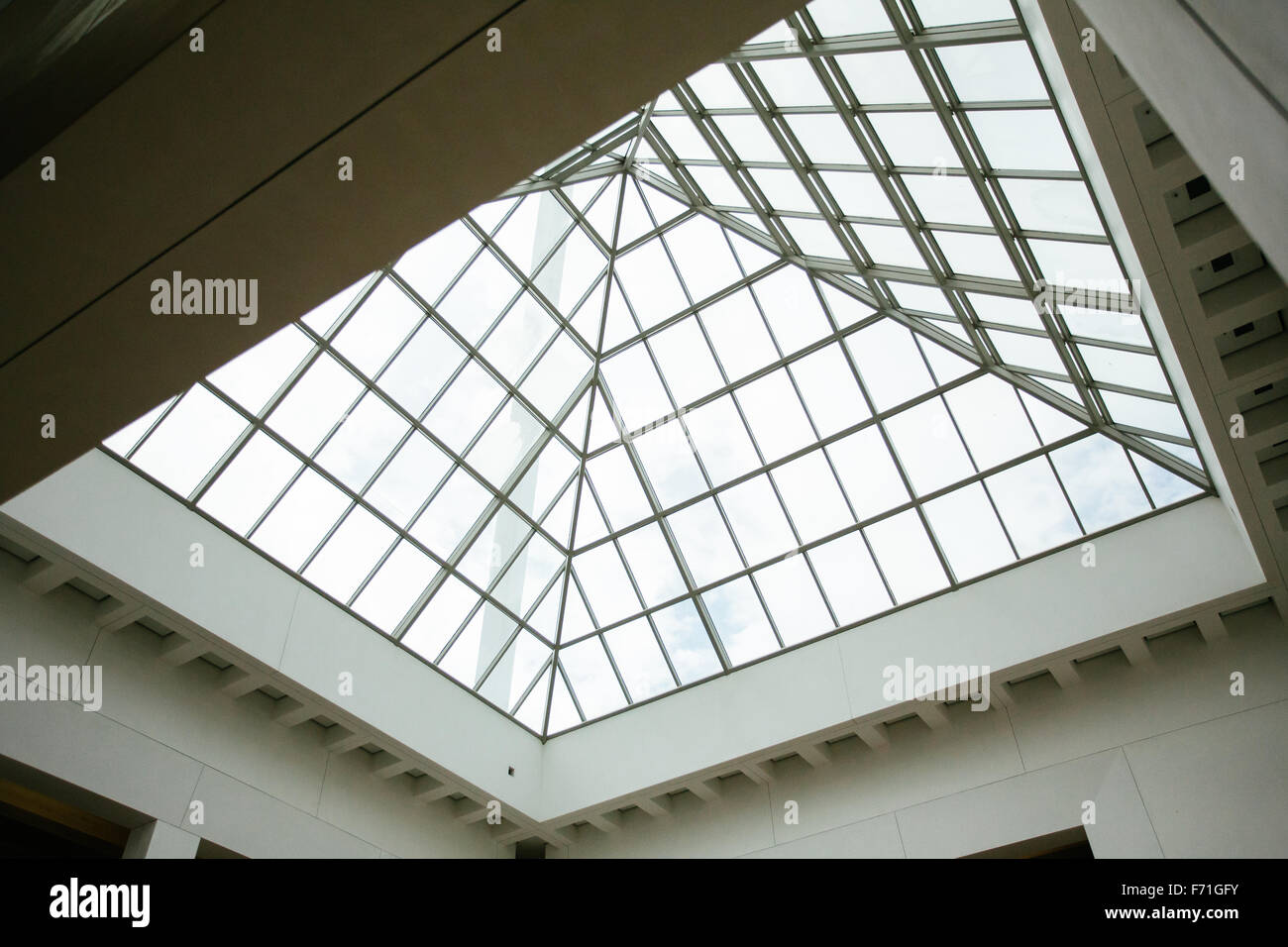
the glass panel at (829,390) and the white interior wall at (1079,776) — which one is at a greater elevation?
the glass panel at (829,390)

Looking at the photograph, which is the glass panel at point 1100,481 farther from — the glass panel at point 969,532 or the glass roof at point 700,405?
the glass panel at point 969,532

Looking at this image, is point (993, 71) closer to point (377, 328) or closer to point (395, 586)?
point (377, 328)

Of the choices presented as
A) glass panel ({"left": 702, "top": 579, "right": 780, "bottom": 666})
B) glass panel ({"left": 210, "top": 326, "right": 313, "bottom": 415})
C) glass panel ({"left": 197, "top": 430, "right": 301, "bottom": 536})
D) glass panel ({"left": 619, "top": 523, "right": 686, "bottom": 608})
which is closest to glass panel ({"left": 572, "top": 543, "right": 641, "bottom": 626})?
glass panel ({"left": 619, "top": 523, "right": 686, "bottom": 608})

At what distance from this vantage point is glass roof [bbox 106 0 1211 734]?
18625mm

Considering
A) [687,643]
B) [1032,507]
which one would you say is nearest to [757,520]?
[687,643]

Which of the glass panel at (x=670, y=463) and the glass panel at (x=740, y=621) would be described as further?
the glass panel at (x=670, y=463)

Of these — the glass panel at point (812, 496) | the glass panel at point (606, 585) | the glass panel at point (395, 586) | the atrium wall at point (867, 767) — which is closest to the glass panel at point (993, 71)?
the glass panel at point (812, 496)

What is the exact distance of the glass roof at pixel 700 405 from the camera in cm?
1862

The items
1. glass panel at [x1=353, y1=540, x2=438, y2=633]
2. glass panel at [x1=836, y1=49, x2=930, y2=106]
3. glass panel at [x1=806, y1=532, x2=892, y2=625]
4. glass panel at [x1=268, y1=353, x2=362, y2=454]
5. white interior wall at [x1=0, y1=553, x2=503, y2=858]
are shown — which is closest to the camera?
glass panel at [x1=836, y1=49, x2=930, y2=106]

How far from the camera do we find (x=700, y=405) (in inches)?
1011

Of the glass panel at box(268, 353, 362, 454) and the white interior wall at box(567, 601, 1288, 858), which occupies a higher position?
the glass panel at box(268, 353, 362, 454)

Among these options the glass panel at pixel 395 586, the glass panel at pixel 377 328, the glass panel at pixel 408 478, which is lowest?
the glass panel at pixel 395 586

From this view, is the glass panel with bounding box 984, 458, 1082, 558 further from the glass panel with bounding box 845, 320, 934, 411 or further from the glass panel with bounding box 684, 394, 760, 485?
the glass panel with bounding box 684, 394, 760, 485

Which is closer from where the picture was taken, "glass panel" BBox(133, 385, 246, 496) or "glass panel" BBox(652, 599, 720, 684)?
"glass panel" BBox(133, 385, 246, 496)
